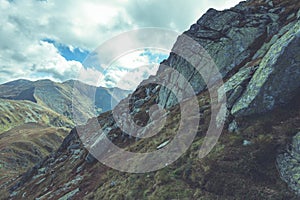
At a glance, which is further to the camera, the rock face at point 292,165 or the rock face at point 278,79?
the rock face at point 278,79

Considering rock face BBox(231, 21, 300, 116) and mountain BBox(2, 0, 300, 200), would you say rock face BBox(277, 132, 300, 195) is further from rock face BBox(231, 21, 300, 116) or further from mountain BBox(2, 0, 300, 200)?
rock face BBox(231, 21, 300, 116)

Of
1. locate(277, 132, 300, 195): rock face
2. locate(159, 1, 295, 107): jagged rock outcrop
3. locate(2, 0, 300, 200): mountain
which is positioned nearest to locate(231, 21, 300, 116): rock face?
locate(2, 0, 300, 200): mountain

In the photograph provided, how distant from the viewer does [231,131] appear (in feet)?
70.2

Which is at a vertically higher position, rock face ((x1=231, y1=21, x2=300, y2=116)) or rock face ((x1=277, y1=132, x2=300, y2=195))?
rock face ((x1=231, y1=21, x2=300, y2=116))

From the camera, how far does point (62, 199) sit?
30172 millimetres

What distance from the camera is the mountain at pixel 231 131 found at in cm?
1673

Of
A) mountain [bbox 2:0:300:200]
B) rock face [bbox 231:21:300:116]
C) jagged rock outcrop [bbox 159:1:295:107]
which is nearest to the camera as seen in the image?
mountain [bbox 2:0:300:200]

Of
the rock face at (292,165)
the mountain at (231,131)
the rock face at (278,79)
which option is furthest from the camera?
the rock face at (278,79)

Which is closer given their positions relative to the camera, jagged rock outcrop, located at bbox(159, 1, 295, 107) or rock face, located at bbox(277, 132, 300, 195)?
rock face, located at bbox(277, 132, 300, 195)

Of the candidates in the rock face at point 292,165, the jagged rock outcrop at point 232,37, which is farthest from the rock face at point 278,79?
the jagged rock outcrop at point 232,37

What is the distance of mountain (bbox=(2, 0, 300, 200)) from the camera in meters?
16.7

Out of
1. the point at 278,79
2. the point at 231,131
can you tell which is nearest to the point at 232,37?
the point at 278,79

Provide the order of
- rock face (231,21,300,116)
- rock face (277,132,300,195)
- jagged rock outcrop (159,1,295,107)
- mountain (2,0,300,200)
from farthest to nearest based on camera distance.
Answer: jagged rock outcrop (159,1,295,107)
rock face (231,21,300,116)
mountain (2,0,300,200)
rock face (277,132,300,195)

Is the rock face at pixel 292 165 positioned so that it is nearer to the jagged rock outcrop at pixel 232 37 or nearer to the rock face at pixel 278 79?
the rock face at pixel 278 79
